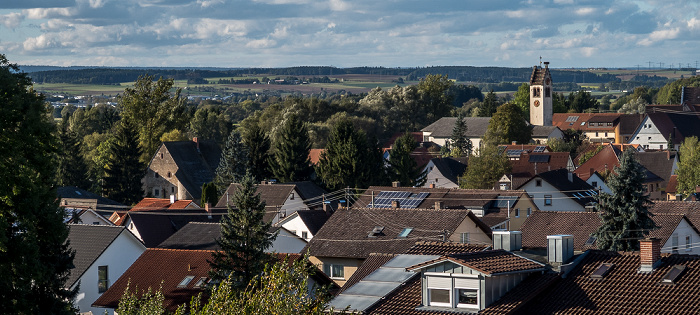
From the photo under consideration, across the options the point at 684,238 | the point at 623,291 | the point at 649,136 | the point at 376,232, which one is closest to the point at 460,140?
the point at 649,136

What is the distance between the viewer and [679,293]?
2373 centimetres

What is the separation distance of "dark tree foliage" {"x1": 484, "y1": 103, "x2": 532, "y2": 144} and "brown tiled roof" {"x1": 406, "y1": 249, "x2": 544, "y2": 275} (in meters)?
94.4

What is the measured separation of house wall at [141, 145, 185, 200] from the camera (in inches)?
3533

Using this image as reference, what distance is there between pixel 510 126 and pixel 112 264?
267 feet

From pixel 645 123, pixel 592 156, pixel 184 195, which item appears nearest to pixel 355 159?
pixel 184 195

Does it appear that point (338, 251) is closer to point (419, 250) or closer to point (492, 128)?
point (419, 250)

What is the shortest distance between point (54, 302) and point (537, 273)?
14.7 metres

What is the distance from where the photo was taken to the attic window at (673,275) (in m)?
24.2

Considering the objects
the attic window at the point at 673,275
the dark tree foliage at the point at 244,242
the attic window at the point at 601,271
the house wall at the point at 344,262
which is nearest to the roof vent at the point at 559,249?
the attic window at the point at 601,271

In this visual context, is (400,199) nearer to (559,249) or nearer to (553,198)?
(553,198)

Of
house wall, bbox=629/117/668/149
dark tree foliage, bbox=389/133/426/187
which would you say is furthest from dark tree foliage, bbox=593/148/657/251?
house wall, bbox=629/117/668/149

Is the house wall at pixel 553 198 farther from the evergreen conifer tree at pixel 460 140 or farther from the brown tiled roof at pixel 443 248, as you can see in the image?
the evergreen conifer tree at pixel 460 140

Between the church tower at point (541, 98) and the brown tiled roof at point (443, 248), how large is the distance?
4786 inches

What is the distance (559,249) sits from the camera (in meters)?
27.0
